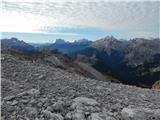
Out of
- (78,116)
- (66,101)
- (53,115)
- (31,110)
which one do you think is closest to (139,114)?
(78,116)

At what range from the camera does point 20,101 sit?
45.4 feet

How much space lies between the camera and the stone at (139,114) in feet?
42.8

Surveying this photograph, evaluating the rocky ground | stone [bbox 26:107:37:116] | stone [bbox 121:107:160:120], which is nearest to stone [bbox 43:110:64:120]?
the rocky ground

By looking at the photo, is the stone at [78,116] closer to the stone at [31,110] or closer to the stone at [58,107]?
the stone at [58,107]

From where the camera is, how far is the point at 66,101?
547 inches

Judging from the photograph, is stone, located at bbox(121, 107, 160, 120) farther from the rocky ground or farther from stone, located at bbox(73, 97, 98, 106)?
stone, located at bbox(73, 97, 98, 106)

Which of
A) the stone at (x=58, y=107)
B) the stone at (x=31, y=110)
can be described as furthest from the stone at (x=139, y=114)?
the stone at (x=31, y=110)

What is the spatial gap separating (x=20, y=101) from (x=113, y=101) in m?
3.87

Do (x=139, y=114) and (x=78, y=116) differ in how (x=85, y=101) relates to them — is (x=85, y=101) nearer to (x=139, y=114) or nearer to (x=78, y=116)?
(x=78, y=116)

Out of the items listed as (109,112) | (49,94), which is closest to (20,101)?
(49,94)

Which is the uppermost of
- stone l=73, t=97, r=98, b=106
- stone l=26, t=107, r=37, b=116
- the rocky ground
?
stone l=73, t=97, r=98, b=106

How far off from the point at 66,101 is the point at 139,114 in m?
2.86

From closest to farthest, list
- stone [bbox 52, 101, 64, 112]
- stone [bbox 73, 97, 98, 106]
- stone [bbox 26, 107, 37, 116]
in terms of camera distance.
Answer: stone [bbox 26, 107, 37, 116]
stone [bbox 52, 101, 64, 112]
stone [bbox 73, 97, 98, 106]

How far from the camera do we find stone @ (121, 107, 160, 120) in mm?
13038
